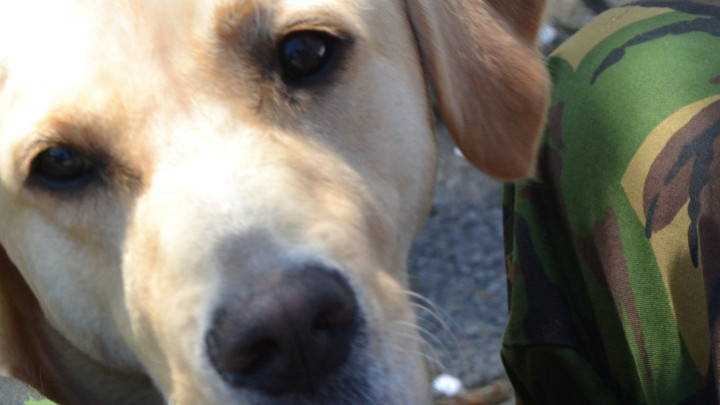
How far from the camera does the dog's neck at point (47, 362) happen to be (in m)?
2.07

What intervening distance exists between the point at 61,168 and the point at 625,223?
1.26 m

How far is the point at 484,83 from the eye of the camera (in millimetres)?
2096

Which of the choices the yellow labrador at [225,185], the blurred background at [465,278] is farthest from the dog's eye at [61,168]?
the blurred background at [465,278]

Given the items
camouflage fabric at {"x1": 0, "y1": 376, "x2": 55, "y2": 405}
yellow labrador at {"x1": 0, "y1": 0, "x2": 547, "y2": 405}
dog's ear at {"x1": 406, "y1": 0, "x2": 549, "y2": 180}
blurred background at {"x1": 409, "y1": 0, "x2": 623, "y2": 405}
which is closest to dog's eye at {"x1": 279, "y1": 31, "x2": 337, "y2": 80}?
yellow labrador at {"x1": 0, "y1": 0, "x2": 547, "y2": 405}

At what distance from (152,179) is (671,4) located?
4.86 ft

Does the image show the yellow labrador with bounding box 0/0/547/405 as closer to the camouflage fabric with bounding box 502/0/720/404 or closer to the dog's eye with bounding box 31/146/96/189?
the dog's eye with bounding box 31/146/96/189

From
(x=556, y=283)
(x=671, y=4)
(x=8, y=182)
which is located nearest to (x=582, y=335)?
(x=556, y=283)

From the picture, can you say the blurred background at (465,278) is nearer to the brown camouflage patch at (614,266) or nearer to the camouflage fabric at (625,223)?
the camouflage fabric at (625,223)

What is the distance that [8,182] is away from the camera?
1.76 metres

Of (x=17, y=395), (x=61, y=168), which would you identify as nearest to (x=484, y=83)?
(x=61, y=168)

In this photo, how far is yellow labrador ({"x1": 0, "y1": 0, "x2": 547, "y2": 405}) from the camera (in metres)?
1.41

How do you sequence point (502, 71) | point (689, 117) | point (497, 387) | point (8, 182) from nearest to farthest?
point (8, 182) → point (689, 117) → point (502, 71) → point (497, 387)

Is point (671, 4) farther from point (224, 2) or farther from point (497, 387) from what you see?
point (497, 387)

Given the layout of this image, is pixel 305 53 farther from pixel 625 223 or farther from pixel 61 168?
pixel 625 223
